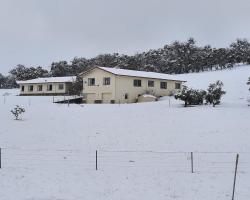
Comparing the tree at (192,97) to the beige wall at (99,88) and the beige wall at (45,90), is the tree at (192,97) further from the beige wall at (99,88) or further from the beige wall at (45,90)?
the beige wall at (45,90)

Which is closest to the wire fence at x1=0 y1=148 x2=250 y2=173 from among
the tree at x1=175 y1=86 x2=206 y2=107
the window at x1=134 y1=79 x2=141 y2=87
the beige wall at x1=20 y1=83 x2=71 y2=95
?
the tree at x1=175 y1=86 x2=206 y2=107

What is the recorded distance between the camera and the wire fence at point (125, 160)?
2166cm

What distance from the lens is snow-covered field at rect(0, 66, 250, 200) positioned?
682 inches

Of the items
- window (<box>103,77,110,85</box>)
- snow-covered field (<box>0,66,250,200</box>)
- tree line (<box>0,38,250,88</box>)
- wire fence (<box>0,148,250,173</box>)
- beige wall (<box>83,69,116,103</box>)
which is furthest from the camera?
tree line (<box>0,38,250,88</box>)

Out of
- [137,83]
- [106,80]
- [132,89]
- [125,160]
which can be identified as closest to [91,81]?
[106,80]

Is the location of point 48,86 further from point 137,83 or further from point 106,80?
point 137,83

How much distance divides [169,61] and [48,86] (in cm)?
4690

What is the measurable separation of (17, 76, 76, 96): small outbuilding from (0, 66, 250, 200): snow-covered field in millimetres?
33980

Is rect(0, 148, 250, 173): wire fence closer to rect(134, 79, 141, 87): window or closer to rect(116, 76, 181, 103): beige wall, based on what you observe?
rect(116, 76, 181, 103): beige wall

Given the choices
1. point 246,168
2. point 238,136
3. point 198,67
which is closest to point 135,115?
point 238,136

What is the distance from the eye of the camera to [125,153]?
25172 mm

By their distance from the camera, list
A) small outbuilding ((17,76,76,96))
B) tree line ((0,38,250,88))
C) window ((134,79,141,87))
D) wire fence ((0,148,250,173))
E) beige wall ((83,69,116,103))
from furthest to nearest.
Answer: tree line ((0,38,250,88)) → small outbuilding ((17,76,76,96)) → window ((134,79,141,87)) → beige wall ((83,69,116,103)) → wire fence ((0,148,250,173))

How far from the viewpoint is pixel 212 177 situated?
1964cm

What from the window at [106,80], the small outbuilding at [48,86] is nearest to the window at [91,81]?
the window at [106,80]
